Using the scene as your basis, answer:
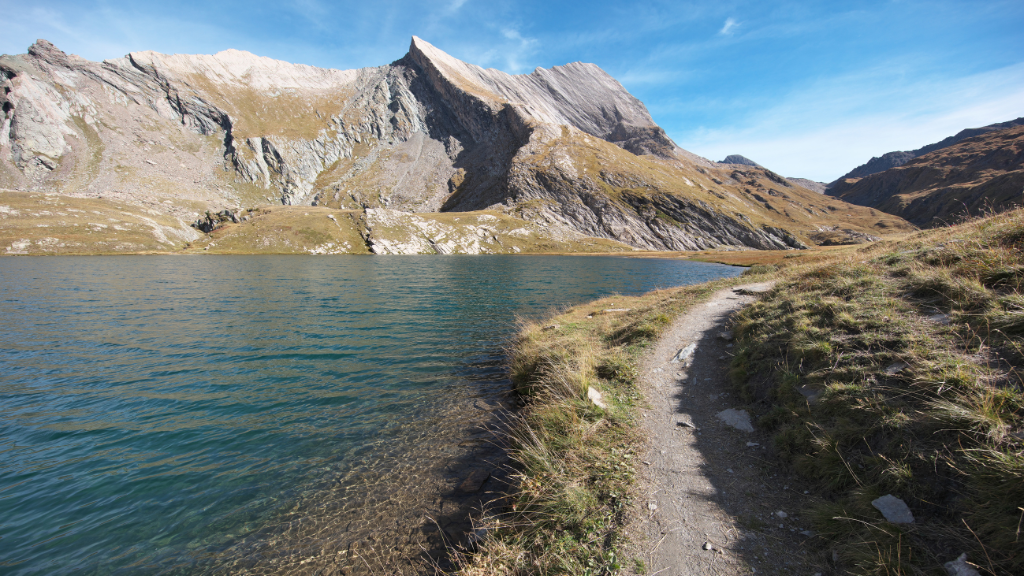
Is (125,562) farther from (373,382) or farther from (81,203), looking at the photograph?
(81,203)

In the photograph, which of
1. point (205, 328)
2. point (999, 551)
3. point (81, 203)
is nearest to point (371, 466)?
point (999, 551)

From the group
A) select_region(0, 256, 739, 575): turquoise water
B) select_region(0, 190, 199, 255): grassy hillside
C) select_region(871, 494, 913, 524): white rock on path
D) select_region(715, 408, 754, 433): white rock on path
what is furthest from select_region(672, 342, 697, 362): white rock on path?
select_region(0, 190, 199, 255): grassy hillside

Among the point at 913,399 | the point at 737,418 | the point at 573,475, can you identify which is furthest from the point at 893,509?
the point at 573,475

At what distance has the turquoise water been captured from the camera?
8.45 meters

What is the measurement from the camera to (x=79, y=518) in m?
8.98

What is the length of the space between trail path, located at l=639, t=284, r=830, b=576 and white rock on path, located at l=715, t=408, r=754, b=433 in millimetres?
48

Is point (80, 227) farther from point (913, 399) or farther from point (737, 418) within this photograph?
point (913, 399)

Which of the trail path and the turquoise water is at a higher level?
the trail path

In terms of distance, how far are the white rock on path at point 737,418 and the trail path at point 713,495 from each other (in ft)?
0.16

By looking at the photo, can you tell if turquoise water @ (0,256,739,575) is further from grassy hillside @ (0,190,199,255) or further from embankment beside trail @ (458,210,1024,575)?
grassy hillside @ (0,190,199,255)

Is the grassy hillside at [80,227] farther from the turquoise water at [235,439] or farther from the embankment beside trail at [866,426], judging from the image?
the embankment beside trail at [866,426]

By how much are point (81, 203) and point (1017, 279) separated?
21998cm

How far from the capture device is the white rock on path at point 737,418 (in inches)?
380

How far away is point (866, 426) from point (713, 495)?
325cm
